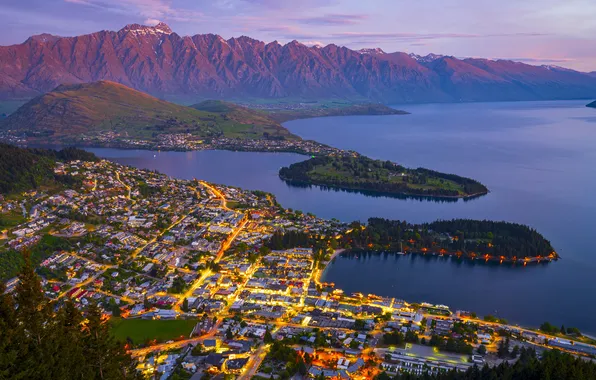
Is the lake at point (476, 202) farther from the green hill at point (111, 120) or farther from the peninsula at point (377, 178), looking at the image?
the green hill at point (111, 120)

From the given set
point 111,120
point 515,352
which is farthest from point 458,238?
point 111,120

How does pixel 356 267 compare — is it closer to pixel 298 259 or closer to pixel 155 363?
pixel 298 259

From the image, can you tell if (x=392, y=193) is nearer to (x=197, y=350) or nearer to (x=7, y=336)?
(x=197, y=350)

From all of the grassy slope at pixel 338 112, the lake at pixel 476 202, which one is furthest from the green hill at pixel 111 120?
the grassy slope at pixel 338 112

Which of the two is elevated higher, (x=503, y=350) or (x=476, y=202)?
(x=476, y=202)

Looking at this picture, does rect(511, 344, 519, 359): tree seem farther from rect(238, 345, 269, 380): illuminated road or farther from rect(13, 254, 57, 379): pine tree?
rect(13, 254, 57, 379): pine tree
